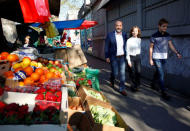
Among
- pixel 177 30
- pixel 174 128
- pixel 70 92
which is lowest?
pixel 174 128

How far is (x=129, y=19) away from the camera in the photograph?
A: 9898 millimetres

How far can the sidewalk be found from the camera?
143 inches

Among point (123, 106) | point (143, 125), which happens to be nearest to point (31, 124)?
point (143, 125)

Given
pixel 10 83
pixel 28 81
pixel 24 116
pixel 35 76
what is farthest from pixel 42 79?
pixel 24 116

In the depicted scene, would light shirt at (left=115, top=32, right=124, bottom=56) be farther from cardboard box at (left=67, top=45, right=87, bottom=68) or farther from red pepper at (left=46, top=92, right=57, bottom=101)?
red pepper at (left=46, top=92, right=57, bottom=101)

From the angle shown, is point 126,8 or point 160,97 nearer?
point 160,97

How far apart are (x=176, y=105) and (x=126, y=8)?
7.16m

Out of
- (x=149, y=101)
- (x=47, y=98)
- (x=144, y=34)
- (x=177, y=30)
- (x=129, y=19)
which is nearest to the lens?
(x=47, y=98)

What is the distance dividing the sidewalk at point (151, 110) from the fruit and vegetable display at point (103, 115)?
23.0 inches

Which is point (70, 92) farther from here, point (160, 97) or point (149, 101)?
point (160, 97)

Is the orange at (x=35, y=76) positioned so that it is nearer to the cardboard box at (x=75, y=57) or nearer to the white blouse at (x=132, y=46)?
the white blouse at (x=132, y=46)

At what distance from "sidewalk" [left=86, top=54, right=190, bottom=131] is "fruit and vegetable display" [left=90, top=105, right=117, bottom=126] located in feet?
1.92

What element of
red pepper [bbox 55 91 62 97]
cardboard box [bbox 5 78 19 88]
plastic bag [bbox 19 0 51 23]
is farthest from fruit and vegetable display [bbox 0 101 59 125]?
plastic bag [bbox 19 0 51 23]

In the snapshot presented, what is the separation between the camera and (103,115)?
130 inches
